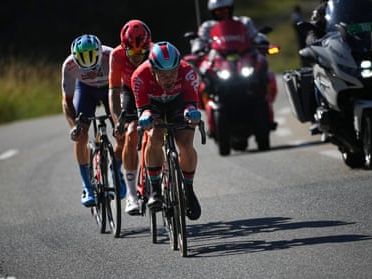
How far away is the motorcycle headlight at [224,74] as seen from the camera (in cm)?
1775

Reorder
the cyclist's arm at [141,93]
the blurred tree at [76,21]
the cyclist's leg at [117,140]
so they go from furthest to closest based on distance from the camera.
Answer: the blurred tree at [76,21] < the cyclist's leg at [117,140] < the cyclist's arm at [141,93]

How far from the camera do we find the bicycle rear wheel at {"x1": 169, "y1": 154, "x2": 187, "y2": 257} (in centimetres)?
1014

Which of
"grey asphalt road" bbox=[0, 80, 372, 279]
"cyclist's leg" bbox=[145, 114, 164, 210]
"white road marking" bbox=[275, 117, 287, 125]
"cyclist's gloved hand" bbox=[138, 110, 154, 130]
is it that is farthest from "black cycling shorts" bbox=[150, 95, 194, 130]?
"white road marking" bbox=[275, 117, 287, 125]

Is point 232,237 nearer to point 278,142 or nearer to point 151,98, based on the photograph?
point 151,98

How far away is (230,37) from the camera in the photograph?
59.1 feet

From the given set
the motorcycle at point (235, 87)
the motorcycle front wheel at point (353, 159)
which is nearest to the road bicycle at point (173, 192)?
the motorcycle front wheel at point (353, 159)

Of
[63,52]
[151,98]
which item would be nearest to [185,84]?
[151,98]

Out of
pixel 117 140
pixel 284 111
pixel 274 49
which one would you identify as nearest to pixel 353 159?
pixel 117 140

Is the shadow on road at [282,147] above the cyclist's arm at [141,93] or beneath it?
beneath

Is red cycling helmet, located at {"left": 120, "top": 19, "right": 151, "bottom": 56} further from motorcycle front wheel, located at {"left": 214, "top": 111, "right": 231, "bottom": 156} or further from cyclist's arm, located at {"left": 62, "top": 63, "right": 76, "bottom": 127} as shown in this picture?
motorcycle front wheel, located at {"left": 214, "top": 111, "right": 231, "bottom": 156}

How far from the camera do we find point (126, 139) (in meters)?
12.0

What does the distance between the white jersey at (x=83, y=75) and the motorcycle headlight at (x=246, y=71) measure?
17.1 ft

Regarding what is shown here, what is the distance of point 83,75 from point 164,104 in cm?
189

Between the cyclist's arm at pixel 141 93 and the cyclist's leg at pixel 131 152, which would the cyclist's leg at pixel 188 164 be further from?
the cyclist's leg at pixel 131 152
